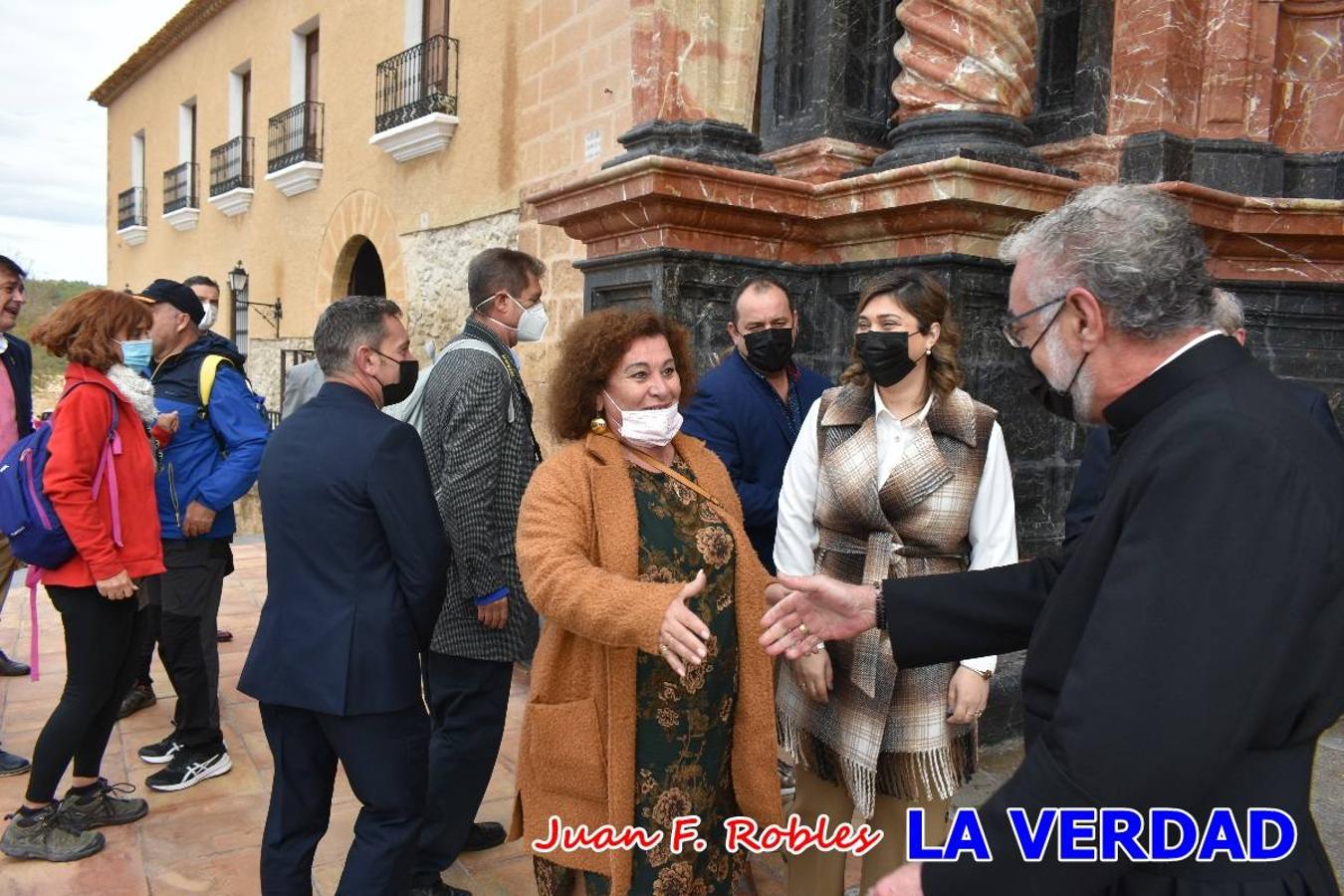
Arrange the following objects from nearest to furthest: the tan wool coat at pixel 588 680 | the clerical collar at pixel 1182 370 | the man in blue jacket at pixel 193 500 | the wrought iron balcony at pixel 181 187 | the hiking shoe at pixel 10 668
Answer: the clerical collar at pixel 1182 370 → the tan wool coat at pixel 588 680 → the man in blue jacket at pixel 193 500 → the hiking shoe at pixel 10 668 → the wrought iron balcony at pixel 181 187

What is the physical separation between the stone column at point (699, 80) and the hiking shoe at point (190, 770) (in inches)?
116

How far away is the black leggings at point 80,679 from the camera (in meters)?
3.10

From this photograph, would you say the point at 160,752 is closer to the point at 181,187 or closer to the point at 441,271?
the point at 441,271

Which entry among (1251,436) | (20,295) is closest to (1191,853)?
(1251,436)

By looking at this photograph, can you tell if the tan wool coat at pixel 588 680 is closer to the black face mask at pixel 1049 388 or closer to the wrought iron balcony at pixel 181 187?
the black face mask at pixel 1049 388

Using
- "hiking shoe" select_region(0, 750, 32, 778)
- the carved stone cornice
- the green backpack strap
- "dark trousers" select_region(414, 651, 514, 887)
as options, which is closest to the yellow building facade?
the carved stone cornice

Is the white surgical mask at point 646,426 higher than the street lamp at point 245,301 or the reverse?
the reverse

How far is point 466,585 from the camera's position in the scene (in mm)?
2887

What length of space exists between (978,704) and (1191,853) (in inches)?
48.3

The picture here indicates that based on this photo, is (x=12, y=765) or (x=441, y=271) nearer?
(x=12, y=765)

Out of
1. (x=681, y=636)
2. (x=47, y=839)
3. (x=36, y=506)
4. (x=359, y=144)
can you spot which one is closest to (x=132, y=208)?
(x=359, y=144)

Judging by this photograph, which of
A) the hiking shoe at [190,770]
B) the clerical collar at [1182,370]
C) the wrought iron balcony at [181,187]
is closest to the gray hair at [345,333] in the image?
the clerical collar at [1182,370]

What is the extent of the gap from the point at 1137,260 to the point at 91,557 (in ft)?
9.91

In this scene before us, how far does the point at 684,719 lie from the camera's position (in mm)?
2271
